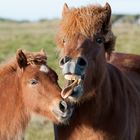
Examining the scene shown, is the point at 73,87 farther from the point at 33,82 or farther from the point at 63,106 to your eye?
the point at 33,82

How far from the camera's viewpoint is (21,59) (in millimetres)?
8383

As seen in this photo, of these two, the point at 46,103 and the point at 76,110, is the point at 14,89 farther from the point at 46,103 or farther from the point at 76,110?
the point at 76,110

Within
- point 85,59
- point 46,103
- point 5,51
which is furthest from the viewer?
point 5,51

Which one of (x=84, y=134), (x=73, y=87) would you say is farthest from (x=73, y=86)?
(x=84, y=134)

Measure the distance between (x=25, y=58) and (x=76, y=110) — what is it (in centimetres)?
146

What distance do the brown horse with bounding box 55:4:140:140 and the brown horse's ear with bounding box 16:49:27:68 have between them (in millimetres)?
1225

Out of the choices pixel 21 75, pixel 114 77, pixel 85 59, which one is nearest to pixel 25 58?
pixel 21 75

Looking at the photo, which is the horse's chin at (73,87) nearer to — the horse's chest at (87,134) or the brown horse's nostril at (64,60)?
the brown horse's nostril at (64,60)

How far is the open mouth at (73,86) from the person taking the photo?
21.4ft

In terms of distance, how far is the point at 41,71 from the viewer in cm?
829

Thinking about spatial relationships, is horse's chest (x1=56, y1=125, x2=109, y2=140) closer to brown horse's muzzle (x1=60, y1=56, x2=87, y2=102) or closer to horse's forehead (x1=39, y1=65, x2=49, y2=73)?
brown horse's muzzle (x1=60, y1=56, x2=87, y2=102)

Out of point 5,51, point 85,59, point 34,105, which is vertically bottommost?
point 5,51

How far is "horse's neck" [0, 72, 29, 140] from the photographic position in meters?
8.55

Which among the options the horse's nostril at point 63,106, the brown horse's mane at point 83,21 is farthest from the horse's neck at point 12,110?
the brown horse's mane at point 83,21
